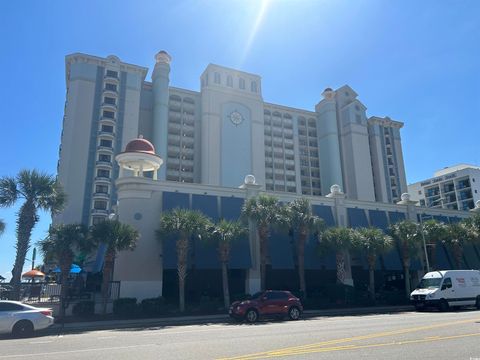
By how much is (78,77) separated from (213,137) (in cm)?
2618

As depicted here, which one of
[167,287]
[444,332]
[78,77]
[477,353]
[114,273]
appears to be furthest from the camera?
[78,77]

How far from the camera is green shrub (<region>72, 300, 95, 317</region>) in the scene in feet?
78.5

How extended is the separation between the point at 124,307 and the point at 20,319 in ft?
28.3

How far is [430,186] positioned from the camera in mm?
113438

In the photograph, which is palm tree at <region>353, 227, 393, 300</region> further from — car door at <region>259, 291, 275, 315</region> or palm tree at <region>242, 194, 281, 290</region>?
car door at <region>259, 291, 275, 315</region>

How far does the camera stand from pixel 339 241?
3111cm

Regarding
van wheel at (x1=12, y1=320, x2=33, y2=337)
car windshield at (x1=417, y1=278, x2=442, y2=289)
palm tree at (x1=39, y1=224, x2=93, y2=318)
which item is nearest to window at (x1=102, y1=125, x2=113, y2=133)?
palm tree at (x1=39, y1=224, x2=93, y2=318)

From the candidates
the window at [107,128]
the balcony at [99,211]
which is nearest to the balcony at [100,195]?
the balcony at [99,211]

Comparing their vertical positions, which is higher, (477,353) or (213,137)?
(213,137)

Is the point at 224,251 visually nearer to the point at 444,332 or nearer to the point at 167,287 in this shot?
the point at 167,287

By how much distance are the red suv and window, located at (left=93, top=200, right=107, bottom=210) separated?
4774 centimetres

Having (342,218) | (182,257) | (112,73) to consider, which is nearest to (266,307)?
(182,257)

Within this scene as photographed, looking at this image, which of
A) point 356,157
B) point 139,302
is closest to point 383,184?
point 356,157

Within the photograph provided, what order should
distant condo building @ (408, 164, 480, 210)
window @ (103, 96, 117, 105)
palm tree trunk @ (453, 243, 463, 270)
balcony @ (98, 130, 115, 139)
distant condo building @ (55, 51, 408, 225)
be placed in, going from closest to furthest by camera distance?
palm tree trunk @ (453, 243, 463, 270), distant condo building @ (55, 51, 408, 225), balcony @ (98, 130, 115, 139), window @ (103, 96, 117, 105), distant condo building @ (408, 164, 480, 210)
